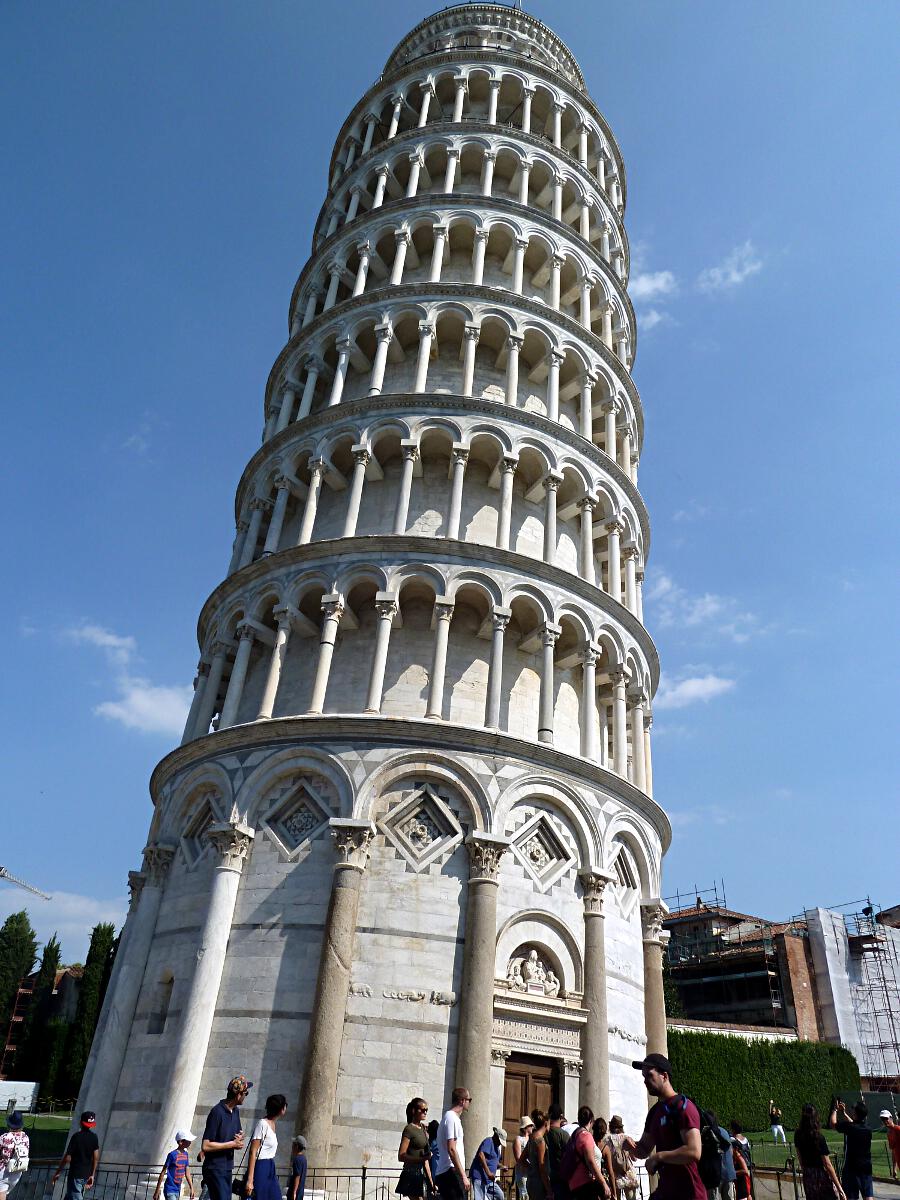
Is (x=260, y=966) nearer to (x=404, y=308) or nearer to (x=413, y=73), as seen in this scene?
(x=404, y=308)

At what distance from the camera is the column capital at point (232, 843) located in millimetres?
18005

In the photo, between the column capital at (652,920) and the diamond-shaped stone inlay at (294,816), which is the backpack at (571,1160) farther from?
the column capital at (652,920)

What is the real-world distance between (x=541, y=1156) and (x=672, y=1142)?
21.1ft

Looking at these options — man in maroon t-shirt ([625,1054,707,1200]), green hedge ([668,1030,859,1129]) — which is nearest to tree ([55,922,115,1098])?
green hedge ([668,1030,859,1129])

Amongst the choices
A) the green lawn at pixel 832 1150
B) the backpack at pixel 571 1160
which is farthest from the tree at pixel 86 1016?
the backpack at pixel 571 1160

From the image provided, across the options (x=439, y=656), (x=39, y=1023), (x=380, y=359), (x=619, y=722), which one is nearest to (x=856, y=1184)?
(x=619, y=722)

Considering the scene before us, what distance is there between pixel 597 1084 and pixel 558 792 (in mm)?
5603

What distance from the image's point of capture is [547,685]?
20453 mm

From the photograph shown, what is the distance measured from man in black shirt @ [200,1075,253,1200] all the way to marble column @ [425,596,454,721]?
10179 mm

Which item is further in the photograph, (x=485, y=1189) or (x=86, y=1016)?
(x=86, y=1016)

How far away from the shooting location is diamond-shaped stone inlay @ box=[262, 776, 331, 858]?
59.3ft

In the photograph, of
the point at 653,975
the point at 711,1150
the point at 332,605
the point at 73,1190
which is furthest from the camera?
the point at 653,975

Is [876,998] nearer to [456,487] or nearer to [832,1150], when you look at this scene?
[832,1150]

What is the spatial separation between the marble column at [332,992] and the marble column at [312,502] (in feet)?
25.6
